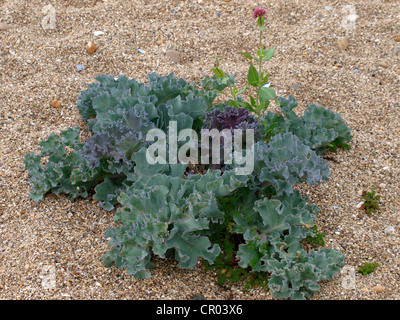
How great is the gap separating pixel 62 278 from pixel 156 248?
605 mm

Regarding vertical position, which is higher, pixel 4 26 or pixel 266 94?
pixel 4 26

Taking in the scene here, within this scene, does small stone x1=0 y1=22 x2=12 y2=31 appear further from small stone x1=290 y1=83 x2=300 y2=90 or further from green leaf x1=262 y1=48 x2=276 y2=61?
small stone x1=290 y1=83 x2=300 y2=90

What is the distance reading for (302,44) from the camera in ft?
14.3

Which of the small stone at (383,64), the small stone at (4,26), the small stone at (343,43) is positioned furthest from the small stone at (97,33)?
the small stone at (383,64)

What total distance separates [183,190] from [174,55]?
6.76 feet

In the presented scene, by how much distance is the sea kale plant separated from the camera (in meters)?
2.46

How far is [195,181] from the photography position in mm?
2633

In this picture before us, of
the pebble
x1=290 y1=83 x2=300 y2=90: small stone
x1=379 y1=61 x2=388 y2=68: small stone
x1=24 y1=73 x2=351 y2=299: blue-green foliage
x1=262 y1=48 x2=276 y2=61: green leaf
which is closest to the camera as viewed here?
x1=24 y1=73 x2=351 y2=299: blue-green foliage

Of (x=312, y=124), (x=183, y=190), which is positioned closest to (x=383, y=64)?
(x=312, y=124)

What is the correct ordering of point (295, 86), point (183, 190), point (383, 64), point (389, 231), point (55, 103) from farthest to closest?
point (383, 64) → point (295, 86) → point (55, 103) → point (389, 231) → point (183, 190)

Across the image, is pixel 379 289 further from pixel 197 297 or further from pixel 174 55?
pixel 174 55

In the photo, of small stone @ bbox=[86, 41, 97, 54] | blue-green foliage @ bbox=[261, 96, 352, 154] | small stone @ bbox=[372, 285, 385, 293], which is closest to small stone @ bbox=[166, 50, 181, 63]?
small stone @ bbox=[86, 41, 97, 54]

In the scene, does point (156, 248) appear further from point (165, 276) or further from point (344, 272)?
point (344, 272)

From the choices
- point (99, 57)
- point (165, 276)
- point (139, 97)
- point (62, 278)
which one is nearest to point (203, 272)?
point (165, 276)
